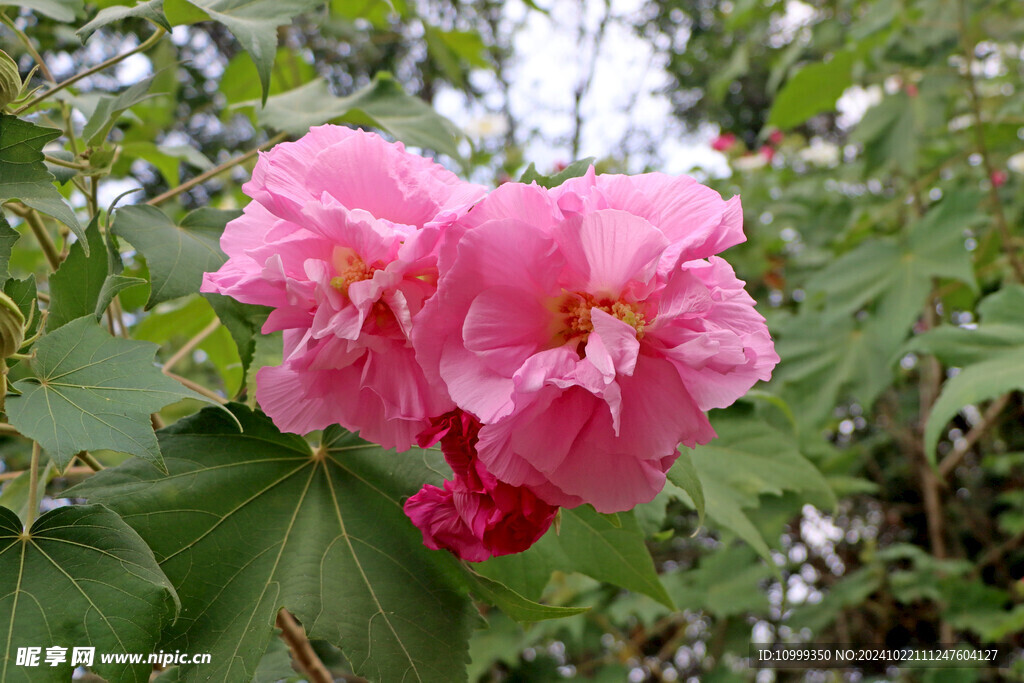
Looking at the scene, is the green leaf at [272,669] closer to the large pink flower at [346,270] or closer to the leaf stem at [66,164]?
the large pink flower at [346,270]

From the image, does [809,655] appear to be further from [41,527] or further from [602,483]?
[41,527]

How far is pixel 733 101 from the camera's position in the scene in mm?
5328

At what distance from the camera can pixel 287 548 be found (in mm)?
561

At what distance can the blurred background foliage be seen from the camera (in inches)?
32.7

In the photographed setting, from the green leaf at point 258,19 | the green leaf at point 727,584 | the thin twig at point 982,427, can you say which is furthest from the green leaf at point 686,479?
the green leaf at point 727,584

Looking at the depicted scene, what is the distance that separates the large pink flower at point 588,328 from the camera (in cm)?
40

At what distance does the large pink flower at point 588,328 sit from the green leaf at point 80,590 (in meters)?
0.23

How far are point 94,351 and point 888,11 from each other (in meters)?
1.87

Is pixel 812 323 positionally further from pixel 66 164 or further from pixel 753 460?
pixel 66 164

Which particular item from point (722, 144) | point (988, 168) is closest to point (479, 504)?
point (988, 168)

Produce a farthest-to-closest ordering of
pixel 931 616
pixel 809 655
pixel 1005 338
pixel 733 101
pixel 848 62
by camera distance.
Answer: pixel 733 101 → pixel 931 616 → pixel 848 62 → pixel 809 655 → pixel 1005 338

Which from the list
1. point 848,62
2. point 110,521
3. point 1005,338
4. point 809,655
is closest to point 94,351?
point 110,521

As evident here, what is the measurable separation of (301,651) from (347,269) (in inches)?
15.5

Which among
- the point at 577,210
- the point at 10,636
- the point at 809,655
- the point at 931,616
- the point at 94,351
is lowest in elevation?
the point at 931,616
